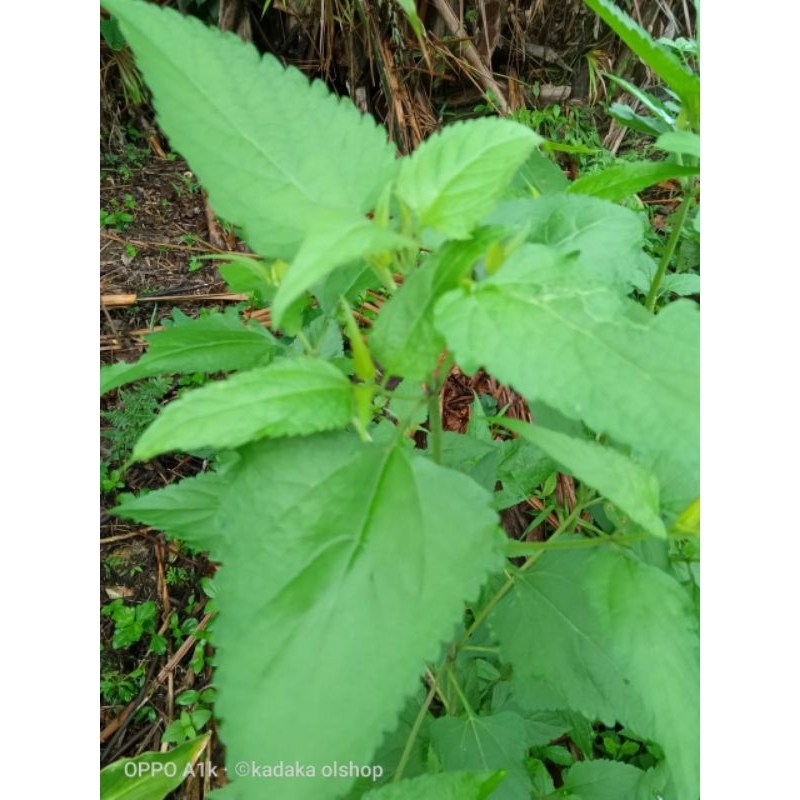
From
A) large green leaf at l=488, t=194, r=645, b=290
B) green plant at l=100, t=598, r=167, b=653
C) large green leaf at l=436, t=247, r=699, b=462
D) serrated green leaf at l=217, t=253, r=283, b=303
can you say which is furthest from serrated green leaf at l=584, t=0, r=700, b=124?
green plant at l=100, t=598, r=167, b=653

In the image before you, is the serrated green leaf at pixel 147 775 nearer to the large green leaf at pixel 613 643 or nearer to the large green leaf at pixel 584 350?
the large green leaf at pixel 613 643

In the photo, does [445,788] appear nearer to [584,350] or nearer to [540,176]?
[584,350]

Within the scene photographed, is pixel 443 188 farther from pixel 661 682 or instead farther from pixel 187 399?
pixel 661 682

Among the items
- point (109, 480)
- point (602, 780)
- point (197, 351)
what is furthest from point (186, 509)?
point (602, 780)

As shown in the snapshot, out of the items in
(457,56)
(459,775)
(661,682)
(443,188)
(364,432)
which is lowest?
(459,775)

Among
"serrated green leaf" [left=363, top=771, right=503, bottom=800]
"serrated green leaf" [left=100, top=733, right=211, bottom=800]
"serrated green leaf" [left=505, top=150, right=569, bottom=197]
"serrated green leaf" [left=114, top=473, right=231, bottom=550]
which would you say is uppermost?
"serrated green leaf" [left=505, top=150, right=569, bottom=197]

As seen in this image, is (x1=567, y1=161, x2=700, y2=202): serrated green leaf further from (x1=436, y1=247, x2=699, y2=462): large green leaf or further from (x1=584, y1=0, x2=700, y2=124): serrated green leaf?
(x1=436, y1=247, x2=699, y2=462): large green leaf

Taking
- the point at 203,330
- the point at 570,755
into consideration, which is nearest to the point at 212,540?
the point at 203,330
